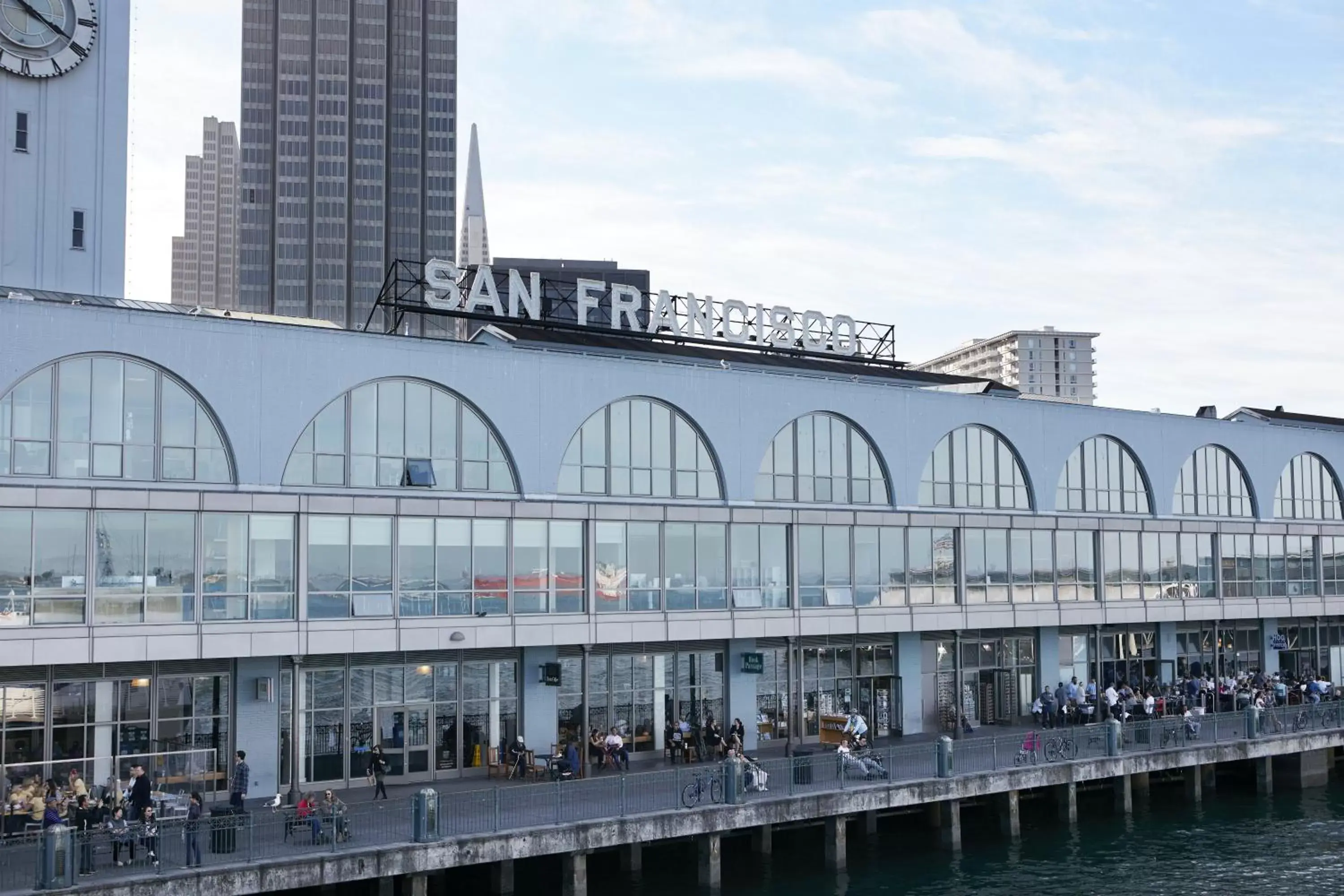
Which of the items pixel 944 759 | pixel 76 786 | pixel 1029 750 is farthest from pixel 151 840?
pixel 1029 750

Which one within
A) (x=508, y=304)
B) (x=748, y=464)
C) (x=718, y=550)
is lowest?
(x=718, y=550)

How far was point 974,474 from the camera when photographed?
48.1m

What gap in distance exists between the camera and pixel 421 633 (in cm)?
3562

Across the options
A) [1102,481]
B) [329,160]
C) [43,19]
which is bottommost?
[1102,481]

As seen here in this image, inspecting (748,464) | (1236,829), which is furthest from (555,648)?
(1236,829)

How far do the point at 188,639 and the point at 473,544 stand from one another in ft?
25.8

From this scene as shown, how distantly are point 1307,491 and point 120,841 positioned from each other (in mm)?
49418

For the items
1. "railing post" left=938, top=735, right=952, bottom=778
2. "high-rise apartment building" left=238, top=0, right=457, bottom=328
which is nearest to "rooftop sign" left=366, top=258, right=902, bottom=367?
"railing post" left=938, top=735, right=952, bottom=778

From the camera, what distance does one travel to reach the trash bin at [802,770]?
113 feet

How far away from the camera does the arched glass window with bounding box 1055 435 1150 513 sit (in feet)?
166

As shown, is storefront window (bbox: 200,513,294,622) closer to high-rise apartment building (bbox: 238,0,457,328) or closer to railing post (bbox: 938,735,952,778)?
railing post (bbox: 938,735,952,778)

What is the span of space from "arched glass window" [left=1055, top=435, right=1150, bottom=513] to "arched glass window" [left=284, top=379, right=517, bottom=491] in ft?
73.6

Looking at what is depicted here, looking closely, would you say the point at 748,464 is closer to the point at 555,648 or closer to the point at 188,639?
the point at 555,648

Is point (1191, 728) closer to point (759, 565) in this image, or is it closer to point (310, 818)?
point (759, 565)
